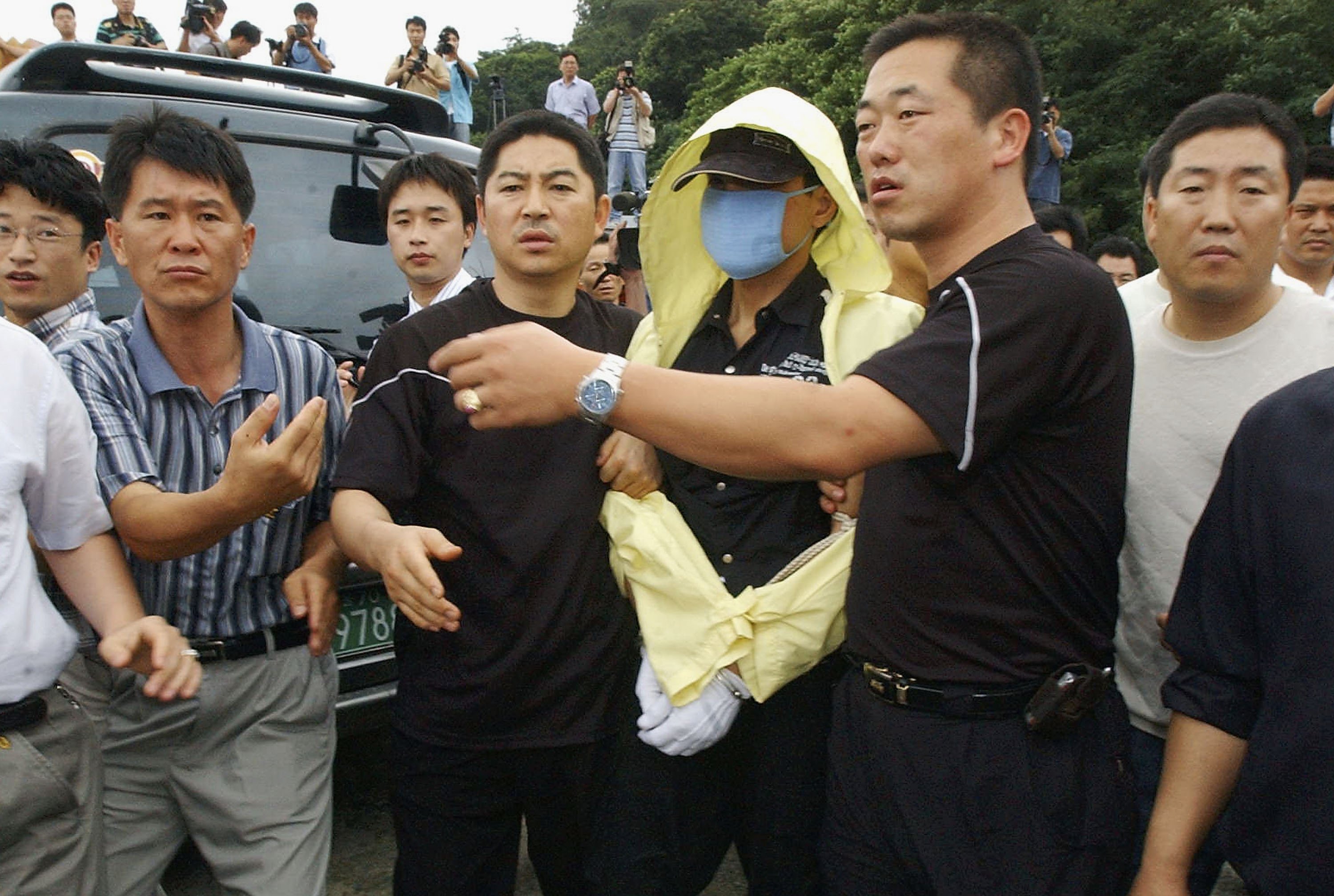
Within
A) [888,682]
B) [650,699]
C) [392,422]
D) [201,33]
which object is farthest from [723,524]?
[201,33]

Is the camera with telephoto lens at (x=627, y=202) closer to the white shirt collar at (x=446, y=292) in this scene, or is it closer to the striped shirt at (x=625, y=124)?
the white shirt collar at (x=446, y=292)

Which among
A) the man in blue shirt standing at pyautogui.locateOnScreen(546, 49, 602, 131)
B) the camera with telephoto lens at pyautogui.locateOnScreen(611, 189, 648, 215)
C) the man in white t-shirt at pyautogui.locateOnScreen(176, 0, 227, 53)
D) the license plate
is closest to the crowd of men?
the license plate

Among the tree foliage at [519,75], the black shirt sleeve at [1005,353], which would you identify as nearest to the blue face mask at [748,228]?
the black shirt sleeve at [1005,353]

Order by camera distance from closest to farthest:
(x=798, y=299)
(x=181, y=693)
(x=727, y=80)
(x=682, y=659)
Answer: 1. (x=181, y=693)
2. (x=682, y=659)
3. (x=798, y=299)
4. (x=727, y=80)

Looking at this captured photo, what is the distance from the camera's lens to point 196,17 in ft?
25.3

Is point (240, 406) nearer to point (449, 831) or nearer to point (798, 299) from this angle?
point (449, 831)

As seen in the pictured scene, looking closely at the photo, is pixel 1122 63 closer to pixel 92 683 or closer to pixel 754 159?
pixel 754 159

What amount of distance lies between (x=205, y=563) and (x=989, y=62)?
1.83 meters

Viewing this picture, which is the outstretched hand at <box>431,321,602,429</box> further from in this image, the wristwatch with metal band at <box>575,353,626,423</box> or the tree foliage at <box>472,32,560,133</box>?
the tree foliage at <box>472,32,560,133</box>

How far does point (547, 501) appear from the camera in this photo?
223 cm

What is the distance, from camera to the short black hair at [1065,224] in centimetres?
488

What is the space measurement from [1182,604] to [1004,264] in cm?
61

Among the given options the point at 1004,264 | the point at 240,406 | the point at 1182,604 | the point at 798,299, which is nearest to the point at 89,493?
the point at 240,406

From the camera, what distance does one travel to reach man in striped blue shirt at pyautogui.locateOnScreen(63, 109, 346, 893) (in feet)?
6.93
